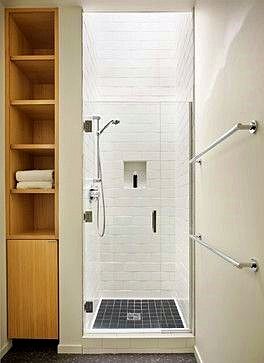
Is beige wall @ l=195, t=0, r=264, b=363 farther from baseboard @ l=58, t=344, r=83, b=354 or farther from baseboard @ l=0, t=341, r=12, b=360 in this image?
baseboard @ l=0, t=341, r=12, b=360

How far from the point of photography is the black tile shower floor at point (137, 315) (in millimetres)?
3257

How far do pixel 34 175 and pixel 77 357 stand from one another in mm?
1294

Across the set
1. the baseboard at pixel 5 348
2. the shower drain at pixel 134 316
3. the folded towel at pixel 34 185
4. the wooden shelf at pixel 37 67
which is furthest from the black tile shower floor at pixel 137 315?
the wooden shelf at pixel 37 67

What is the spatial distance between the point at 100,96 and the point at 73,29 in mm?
1351

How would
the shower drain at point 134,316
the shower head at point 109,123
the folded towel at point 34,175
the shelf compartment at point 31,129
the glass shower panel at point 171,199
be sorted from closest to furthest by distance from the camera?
the folded towel at point 34,175
the shelf compartment at point 31,129
the shower drain at point 134,316
the glass shower panel at point 171,199
the shower head at point 109,123

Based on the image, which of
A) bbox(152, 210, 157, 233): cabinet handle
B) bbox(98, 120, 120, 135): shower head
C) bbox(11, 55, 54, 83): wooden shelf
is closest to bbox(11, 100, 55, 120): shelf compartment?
bbox(11, 55, 54, 83): wooden shelf

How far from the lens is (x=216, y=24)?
2.13m

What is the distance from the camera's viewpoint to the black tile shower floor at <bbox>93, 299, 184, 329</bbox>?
3257 millimetres

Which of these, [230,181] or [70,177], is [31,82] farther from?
[230,181]

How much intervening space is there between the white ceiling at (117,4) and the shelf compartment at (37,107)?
2.15ft

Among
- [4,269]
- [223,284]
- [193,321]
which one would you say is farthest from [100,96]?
[223,284]

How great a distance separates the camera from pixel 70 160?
9.83 feet

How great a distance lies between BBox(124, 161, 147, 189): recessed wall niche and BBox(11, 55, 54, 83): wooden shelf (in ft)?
4.09

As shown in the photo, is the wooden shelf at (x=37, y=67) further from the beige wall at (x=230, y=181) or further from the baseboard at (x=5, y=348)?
the baseboard at (x=5, y=348)
